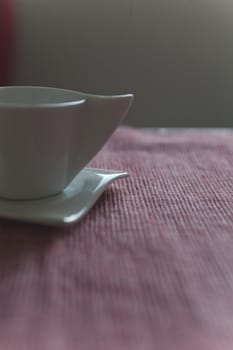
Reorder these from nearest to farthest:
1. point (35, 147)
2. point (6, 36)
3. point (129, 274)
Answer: point (129, 274)
point (35, 147)
point (6, 36)

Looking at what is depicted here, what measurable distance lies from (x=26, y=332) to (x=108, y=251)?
0.43 feet

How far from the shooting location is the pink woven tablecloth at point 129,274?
32 cm

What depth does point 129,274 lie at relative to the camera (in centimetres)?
39

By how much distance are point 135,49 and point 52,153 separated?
4.77 feet

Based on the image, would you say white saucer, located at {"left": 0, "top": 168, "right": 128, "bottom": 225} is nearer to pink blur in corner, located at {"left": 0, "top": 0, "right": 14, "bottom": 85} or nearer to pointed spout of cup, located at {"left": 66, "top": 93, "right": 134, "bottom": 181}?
pointed spout of cup, located at {"left": 66, "top": 93, "right": 134, "bottom": 181}

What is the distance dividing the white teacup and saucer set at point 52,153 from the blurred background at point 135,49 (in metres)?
1.35

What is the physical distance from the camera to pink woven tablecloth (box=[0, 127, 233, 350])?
318 millimetres

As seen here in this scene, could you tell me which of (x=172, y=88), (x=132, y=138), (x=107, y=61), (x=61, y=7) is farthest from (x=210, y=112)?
(x=132, y=138)

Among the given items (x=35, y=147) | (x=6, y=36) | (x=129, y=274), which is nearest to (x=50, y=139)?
(x=35, y=147)

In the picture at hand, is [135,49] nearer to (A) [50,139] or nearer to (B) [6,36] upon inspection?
(B) [6,36]

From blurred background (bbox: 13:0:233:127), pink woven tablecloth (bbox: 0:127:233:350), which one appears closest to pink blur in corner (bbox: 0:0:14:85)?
blurred background (bbox: 13:0:233:127)

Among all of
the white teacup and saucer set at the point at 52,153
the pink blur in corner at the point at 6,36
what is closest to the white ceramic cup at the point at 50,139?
the white teacup and saucer set at the point at 52,153

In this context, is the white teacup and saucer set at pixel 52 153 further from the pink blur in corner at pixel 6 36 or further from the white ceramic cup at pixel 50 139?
the pink blur in corner at pixel 6 36

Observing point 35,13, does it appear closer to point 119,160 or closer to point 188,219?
point 119,160
